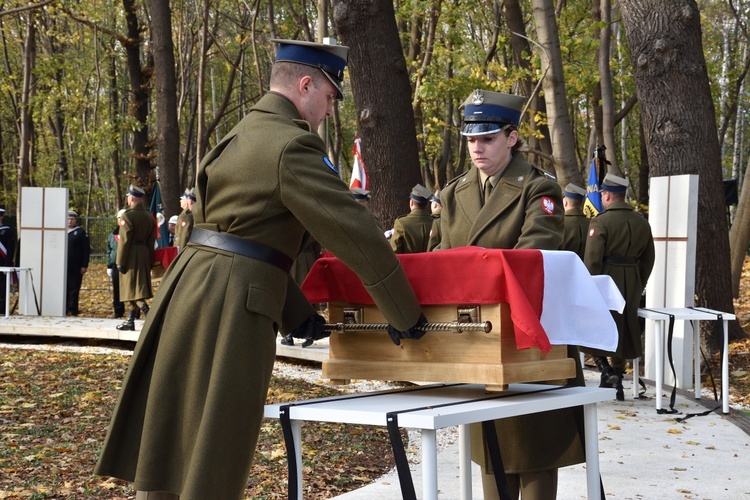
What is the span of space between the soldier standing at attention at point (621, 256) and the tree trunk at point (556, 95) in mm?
3545

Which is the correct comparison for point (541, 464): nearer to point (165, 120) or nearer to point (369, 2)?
point (369, 2)

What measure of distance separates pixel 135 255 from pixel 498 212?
43.3 feet

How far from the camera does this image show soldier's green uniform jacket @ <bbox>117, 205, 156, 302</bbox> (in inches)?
653

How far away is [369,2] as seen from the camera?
1322 cm

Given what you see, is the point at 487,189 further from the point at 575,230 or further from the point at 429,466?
the point at 575,230

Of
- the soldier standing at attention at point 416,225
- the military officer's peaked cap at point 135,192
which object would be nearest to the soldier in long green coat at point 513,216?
the soldier standing at attention at point 416,225

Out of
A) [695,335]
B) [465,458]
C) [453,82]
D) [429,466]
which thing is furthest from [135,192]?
[429,466]

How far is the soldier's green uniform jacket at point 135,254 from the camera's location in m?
16.6

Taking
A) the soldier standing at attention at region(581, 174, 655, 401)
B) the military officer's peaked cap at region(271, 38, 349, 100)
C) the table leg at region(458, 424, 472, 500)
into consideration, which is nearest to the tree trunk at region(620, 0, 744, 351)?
the soldier standing at attention at region(581, 174, 655, 401)

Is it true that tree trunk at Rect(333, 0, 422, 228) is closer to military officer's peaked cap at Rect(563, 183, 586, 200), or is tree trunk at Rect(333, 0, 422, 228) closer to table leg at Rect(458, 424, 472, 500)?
military officer's peaked cap at Rect(563, 183, 586, 200)

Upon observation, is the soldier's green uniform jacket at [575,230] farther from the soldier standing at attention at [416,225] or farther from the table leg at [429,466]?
the table leg at [429,466]

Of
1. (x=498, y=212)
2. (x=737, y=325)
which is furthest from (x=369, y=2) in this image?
(x=498, y=212)

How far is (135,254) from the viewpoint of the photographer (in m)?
16.8

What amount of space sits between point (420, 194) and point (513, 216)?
8538 mm
